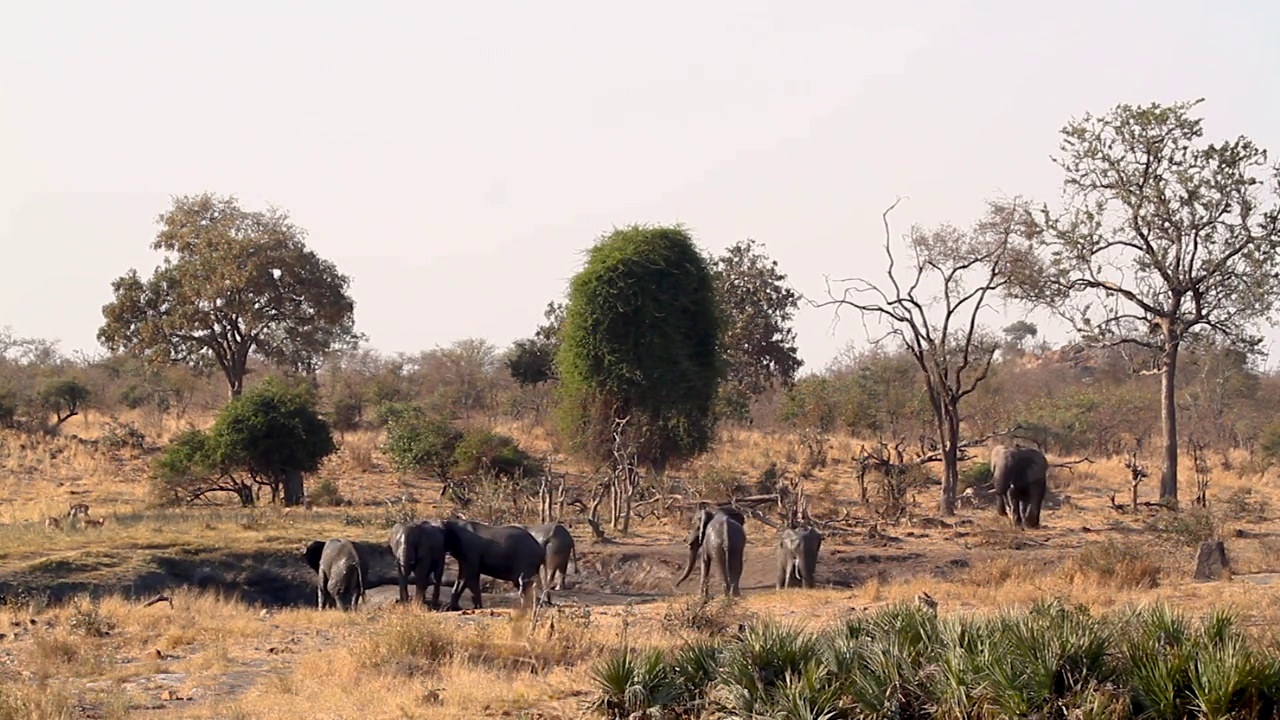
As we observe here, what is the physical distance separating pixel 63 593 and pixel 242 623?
441cm

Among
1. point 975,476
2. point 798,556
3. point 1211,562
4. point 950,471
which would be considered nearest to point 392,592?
point 798,556

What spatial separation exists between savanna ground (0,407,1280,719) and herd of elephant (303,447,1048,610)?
0.57 metres

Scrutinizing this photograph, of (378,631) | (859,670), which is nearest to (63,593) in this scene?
(378,631)

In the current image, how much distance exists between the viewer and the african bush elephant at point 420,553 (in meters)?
18.8

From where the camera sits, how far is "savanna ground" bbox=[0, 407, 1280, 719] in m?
12.1

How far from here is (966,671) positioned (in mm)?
9883

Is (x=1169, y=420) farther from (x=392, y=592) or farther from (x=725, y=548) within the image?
(x=392, y=592)

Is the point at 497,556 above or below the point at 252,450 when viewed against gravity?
below

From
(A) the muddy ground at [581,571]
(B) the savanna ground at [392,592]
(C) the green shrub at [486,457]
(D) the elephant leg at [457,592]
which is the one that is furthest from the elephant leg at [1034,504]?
(D) the elephant leg at [457,592]

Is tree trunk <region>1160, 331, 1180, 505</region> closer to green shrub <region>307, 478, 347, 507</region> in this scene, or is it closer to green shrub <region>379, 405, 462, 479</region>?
green shrub <region>379, 405, 462, 479</region>

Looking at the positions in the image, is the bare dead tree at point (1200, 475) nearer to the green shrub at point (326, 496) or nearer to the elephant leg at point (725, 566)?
the elephant leg at point (725, 566)

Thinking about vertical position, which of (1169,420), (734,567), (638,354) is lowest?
(734,567)

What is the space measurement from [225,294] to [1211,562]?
78.8ft

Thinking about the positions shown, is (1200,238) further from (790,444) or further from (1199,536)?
(790,444)
